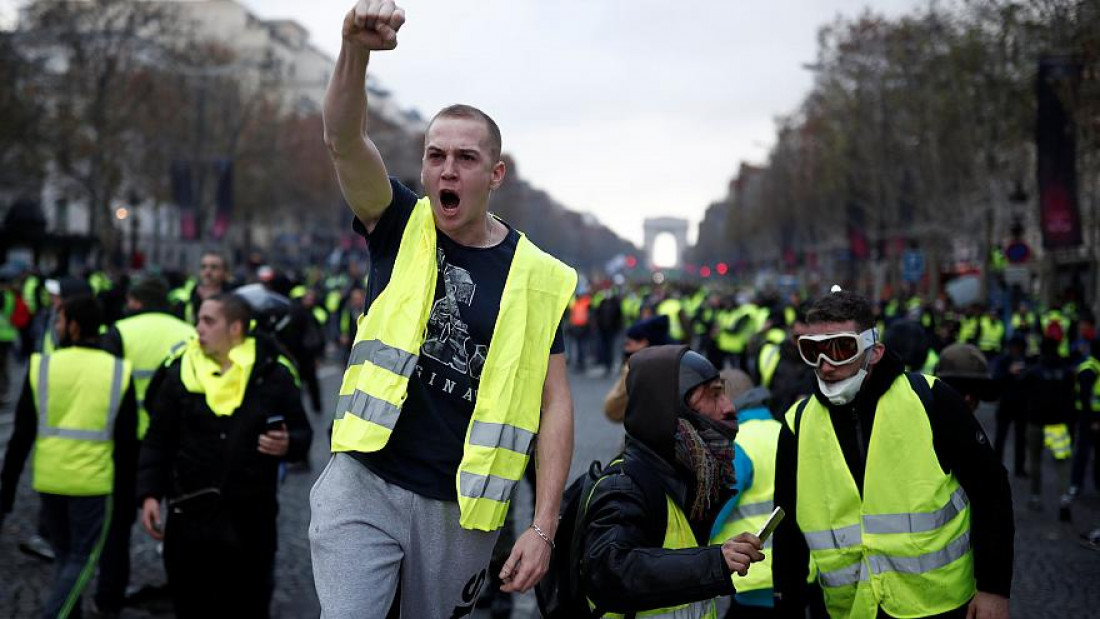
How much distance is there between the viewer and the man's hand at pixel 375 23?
2.78 meters

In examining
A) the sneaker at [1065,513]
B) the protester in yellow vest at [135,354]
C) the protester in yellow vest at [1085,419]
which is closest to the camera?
the protester in yellow vest at [135,354]

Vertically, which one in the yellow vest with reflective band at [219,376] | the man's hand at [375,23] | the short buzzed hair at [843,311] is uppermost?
the man's hand at [375,23]

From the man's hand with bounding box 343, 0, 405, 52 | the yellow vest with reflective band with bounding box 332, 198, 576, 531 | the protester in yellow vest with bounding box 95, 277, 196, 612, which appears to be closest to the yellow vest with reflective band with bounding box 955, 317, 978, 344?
the protester in yellow vest with bounding box 95, 277, 196, 612

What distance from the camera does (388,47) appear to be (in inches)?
110

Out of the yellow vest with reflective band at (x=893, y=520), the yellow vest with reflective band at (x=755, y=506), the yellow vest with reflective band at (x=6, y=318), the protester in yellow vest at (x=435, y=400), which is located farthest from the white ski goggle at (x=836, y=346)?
A: the yellow vest with reflective band at (x=6, y=318)

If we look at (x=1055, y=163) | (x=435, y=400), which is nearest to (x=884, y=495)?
(x=435, y=400)

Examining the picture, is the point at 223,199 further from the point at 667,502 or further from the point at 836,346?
the point at 667,502

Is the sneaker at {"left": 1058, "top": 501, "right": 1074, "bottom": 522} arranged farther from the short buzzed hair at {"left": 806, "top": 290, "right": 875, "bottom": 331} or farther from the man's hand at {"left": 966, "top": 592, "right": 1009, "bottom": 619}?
the man's hand at {"left": 966, "top": 592, "right": 1009, "bottom": 619}

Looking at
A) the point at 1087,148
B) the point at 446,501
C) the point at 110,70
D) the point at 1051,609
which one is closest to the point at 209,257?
the point at 1051,609

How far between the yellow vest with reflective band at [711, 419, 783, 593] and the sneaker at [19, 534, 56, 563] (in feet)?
15.6

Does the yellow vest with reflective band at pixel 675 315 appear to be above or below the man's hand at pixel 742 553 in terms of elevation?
above

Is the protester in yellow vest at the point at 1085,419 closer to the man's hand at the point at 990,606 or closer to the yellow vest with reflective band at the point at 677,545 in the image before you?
the man's hand at the point at 990,606

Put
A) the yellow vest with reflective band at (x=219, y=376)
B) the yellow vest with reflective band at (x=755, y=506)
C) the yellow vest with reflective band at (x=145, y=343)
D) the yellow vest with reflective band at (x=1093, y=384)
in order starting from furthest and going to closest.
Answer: the yellow vest with reflective band at (x=1093, y=384) → the yellow vest with reflective band at (x=145, y=343) → the yellow vest with reflective band at (x=219, y=376) → the yellow vest with reflective band at (x=755, y=506)

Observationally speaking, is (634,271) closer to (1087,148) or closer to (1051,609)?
(1087,148)
